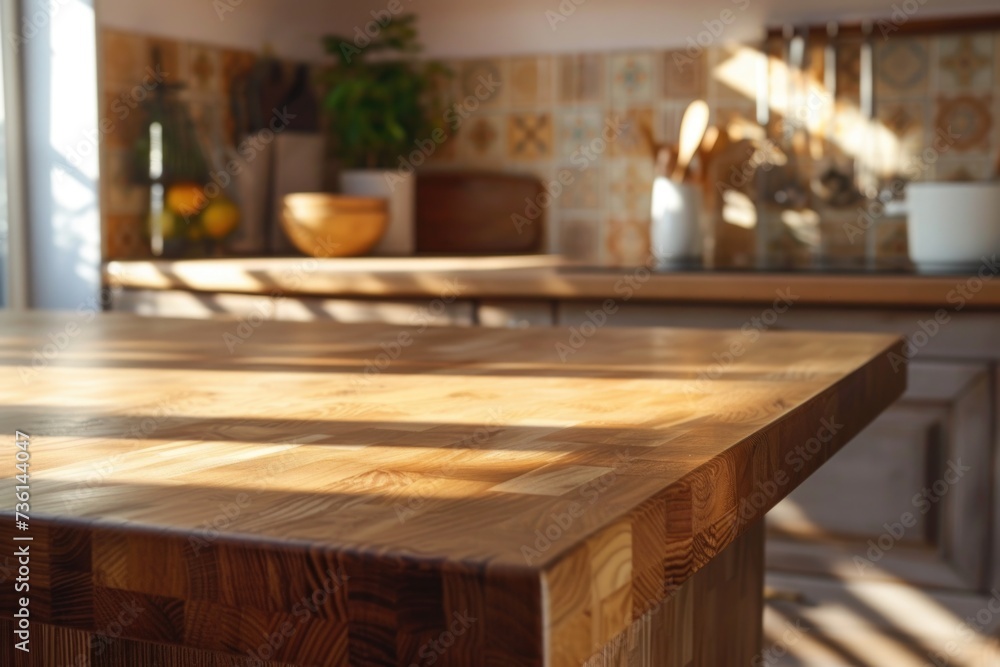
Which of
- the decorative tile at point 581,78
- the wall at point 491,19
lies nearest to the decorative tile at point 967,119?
the wall at point 491,19

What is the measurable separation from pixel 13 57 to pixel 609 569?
2.18 metres

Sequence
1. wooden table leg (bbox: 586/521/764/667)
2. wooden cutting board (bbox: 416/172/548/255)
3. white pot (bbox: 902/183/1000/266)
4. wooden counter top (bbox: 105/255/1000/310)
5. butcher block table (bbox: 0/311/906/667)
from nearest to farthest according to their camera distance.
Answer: butcher block table (bbox: 0/311/906/667)
wooden table leg (bbox: 586/521/764/667)
wooden counter top (bbox: 105/255/1000/310)
white pot (bbox: 902/183/1000/266)
wooden cutting board (bbox: 416/172/548/255)

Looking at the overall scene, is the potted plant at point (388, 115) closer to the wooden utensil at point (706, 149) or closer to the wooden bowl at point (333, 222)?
the wooden bowl at point (333, 222)

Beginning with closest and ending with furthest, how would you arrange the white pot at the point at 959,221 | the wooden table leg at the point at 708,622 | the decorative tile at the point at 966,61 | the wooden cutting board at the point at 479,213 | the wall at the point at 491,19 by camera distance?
the wooden table leg at the point at 708,622, the white pot at the point at 959,221, the decorative tile at the point at 966,61, the wall at the point at 491,19, the wooden cutting board at the point at 479,213

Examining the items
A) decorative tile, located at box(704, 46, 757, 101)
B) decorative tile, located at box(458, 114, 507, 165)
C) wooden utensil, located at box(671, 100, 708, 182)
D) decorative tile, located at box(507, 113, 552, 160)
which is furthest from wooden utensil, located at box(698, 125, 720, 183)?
decorative tile, located at box(458, 114, 507, 165)

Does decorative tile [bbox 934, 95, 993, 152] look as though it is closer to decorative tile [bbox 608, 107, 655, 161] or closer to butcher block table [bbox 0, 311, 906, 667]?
decorative tile [bbox 608, 107, 655, 161]

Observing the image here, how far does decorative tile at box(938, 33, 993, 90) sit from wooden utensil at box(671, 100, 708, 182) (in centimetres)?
45

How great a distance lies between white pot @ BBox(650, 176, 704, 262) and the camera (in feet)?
7.16

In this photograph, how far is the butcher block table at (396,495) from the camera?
0.35 meters

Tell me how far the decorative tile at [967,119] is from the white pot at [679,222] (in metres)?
0.48

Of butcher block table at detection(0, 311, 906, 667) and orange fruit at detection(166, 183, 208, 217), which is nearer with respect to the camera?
butcher block table at detection(0, 311, 906, 667)

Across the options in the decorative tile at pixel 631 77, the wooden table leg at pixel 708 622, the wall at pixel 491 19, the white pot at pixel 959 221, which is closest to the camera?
the wooden table leg at pixel 708 622

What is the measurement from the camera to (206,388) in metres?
0.70

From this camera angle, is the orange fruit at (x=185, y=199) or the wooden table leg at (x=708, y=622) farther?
the orange fruit at (x=185, y=199)
